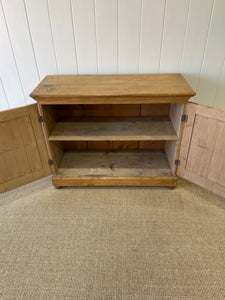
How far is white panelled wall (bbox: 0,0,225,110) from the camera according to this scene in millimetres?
1470

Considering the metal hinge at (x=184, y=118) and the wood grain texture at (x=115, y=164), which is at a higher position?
the metal hinge at (x=184, y=118)

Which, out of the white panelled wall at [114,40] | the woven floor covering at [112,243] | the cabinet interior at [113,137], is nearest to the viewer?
the woven floor covering at [112,243]

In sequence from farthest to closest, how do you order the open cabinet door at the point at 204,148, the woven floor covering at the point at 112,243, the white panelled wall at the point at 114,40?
the white panelled wall at the point at 114,40 → the open cabinet door at the point at 204,148 → the woven floor covering at the point at 112,243

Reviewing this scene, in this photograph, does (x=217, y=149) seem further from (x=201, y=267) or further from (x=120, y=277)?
(x=120, y=277)

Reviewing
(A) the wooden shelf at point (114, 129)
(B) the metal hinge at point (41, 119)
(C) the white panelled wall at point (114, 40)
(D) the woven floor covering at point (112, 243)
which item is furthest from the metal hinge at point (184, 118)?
(B) the metal hinge at point (41, 119)

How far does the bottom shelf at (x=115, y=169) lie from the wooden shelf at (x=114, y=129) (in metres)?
0.33

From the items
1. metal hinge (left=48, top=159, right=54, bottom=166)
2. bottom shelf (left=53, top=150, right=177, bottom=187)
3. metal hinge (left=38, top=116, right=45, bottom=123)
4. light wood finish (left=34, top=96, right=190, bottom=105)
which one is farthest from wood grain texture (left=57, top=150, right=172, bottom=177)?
light wood finish (left=34, top=96, right=190, bottom=105)

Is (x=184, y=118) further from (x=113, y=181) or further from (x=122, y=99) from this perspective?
(x=113, y=181)

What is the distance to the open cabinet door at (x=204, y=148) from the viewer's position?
1.35 metres

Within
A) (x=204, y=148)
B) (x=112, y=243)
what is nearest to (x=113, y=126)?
(x=204, y=148)

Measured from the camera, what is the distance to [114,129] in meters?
1.67

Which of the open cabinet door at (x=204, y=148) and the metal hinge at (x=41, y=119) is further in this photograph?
the metal hinge at (x=41, y=119)

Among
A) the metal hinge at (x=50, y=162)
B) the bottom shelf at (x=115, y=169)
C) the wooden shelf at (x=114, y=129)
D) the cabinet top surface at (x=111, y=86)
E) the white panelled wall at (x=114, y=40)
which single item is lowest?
the bottom shelf at (x=115, y=169)

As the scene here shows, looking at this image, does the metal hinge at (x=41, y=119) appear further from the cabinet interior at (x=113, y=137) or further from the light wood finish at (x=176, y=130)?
the light wood finish at (x=176, y=130)
